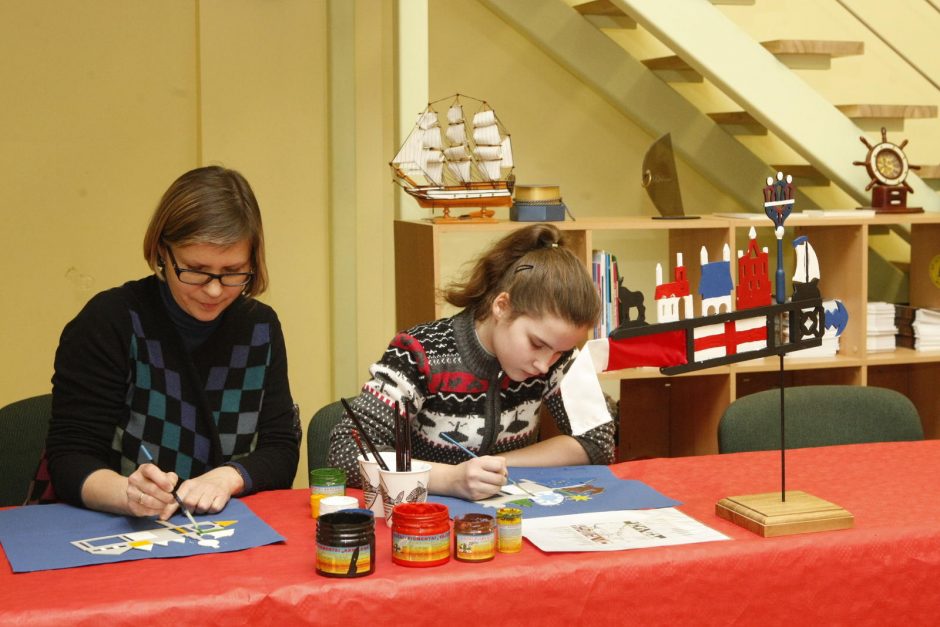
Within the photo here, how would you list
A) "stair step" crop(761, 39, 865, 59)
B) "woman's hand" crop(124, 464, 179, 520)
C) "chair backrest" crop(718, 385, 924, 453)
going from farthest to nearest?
1. "stair step" crop(761, 39, 865, 59)
2. "chair backrest" crop(718, 385, 924, 453)
3. "woman's hand" crop(124, 464, 179, 520)

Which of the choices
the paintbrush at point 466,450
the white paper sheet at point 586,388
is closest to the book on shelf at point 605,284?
the paintbrush at point 466,450

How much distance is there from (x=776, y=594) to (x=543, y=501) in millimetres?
432

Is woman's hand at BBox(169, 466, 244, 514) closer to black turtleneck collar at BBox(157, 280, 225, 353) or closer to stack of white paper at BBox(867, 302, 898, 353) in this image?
black turtleneck collar at BBox(157, 280, 225, 353)

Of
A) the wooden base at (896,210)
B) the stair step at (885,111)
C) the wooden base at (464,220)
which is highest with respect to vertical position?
the stair step at (885,111)

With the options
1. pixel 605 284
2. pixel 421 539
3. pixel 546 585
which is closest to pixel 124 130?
pixel 605 284

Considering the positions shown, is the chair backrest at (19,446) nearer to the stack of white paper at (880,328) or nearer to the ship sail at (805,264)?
the ship sail at (805,264)

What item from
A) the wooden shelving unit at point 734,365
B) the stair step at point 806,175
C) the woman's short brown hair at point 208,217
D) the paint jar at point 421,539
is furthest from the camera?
the stair step at point 806,175

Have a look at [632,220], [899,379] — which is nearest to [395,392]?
[632,220]

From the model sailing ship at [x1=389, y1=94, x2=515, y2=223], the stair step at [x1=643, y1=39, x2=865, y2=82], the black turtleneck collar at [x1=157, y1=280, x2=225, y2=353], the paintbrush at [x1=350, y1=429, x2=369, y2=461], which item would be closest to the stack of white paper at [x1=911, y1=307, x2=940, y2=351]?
the stair step at [x1=643, y1=39, x2=865, y2=82]

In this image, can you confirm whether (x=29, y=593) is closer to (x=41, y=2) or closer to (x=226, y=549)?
(x=226, y=549)

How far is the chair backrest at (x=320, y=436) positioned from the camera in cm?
249

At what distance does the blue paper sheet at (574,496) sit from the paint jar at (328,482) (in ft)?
0.54

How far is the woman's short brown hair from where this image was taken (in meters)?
1.94

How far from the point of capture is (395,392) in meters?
2.12
